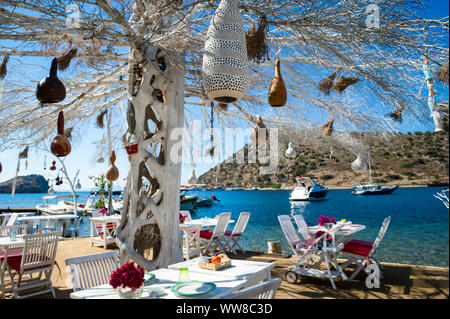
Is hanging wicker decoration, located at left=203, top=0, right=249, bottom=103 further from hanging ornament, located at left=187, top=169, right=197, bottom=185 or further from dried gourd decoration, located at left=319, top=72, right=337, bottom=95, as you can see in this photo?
hanging ornament, located at left=187, top=169, right=197, bottom=185

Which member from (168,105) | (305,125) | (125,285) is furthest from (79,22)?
(305,125)

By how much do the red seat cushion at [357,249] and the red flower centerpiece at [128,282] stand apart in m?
4.03

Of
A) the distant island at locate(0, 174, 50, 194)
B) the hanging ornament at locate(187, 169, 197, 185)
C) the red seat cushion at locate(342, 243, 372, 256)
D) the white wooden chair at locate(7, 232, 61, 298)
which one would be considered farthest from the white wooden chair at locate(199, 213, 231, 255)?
the distant island at locate(0, 174, 50, 194)

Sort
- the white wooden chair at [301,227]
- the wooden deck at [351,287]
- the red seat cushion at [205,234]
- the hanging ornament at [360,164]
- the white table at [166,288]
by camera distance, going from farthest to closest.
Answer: the red seat cushion at [205,234], the hanging ornament at [360,164], the white wooden chair at [301,227], the wooden deck at [351,287], the white table at [166,288]

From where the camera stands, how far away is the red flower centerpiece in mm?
2158

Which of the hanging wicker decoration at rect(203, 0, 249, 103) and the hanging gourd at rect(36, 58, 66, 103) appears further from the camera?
the hanging gourd at rect(36, 58, 66, 103)

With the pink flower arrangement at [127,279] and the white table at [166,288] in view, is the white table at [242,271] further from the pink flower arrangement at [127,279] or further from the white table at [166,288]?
the pink flower arrangement at [127,279]

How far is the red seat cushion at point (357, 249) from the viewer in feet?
16.7

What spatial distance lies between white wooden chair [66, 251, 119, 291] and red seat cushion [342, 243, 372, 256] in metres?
3.78

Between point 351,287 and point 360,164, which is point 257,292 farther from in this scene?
point 360,164

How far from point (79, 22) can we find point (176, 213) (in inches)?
113

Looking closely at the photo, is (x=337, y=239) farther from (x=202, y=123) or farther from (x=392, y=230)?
(x=392, y=230)

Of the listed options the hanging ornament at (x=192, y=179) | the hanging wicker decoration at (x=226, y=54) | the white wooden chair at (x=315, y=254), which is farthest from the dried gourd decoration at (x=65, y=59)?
the hanging ornament at (x=192, y=179)

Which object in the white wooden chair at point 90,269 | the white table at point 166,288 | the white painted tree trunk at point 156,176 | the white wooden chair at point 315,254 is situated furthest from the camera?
the white wooden chair at point 315,254
